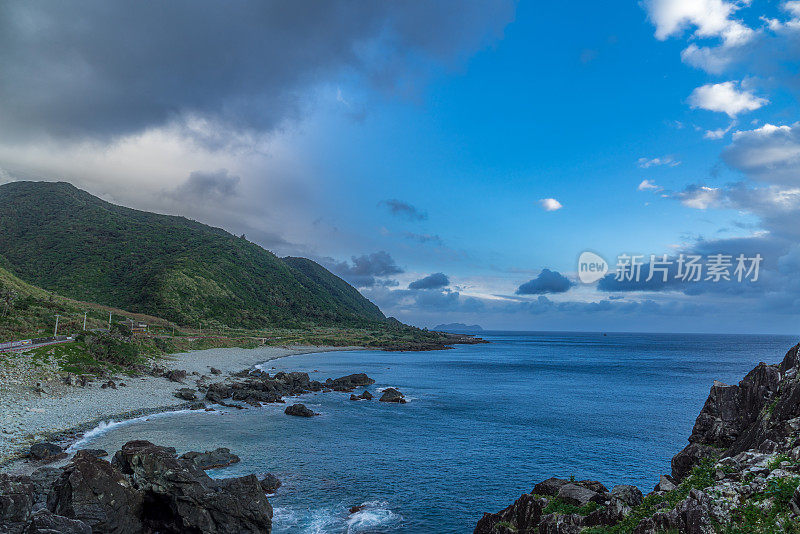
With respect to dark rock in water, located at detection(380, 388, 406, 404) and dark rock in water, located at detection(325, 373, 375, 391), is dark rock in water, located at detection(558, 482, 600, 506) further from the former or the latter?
dark rock in water, located at detection(325, 373, 375, 391)

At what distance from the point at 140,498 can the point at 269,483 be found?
986cm

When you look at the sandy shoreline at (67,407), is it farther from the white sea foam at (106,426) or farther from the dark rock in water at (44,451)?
the dark rock in water at (44,451)

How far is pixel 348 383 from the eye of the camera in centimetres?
8219

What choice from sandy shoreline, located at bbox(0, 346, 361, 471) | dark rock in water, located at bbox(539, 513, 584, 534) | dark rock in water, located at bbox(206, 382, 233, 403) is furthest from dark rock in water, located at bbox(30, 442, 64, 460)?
dark rock in water, located at bbox(539, 513, 584, 534)

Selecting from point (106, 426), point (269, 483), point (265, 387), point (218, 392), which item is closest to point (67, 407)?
point (106, 426)

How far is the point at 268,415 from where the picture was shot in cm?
5472

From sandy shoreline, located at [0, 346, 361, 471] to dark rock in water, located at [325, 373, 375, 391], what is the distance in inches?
986

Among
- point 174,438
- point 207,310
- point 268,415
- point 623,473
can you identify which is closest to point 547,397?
point 623,473

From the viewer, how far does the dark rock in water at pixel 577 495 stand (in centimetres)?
1935

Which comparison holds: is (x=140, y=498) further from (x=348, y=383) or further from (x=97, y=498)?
(x=348, y=383)

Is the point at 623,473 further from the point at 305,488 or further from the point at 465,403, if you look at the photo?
the point at 465,403

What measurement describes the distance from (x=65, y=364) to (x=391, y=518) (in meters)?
53.4

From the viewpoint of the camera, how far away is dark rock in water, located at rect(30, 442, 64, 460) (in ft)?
104

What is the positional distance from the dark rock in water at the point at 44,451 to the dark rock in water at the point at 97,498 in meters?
13.3
